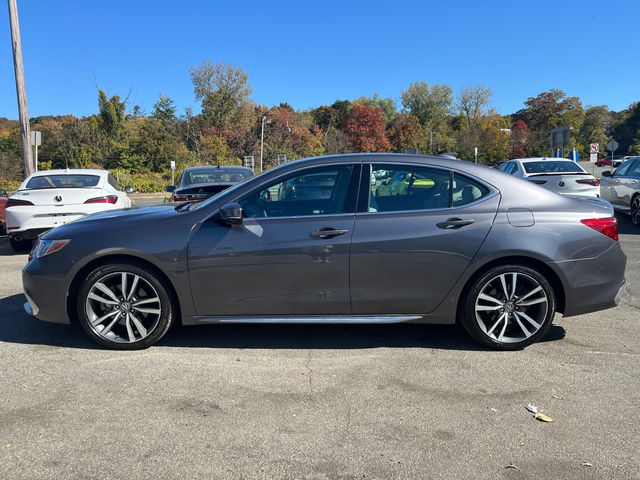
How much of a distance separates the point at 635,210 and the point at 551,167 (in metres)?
1.96

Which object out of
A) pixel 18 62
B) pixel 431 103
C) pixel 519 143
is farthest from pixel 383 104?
pixel 18 62

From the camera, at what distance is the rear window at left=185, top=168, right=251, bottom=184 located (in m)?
10.2

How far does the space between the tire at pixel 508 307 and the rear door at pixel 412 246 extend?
25 cm

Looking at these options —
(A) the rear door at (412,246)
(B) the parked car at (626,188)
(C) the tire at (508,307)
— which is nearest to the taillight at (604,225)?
(C) the tire at (508,307)

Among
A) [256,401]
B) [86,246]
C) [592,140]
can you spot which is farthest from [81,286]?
[592,140]

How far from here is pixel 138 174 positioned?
45.2 m

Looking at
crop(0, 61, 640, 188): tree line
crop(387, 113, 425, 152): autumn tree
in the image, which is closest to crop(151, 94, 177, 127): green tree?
crop(0, 61, 640, 188): tree line

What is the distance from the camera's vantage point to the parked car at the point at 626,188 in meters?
11.1

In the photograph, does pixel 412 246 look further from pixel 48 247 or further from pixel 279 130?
pixel 279 130

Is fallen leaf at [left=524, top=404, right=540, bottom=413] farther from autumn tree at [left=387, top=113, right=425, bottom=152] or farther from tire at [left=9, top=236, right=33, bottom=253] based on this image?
autumn tree at [left=387, top=113, right=425, bottom=152]

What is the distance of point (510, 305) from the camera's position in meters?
4.08

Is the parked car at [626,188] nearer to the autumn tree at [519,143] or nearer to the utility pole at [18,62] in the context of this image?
the utility pole at [18,62]

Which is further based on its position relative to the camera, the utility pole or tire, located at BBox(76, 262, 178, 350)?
the utility pole

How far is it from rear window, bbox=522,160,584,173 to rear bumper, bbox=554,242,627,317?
8.18 meters
